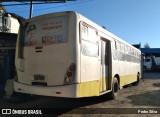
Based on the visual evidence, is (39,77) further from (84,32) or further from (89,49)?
(84,32)

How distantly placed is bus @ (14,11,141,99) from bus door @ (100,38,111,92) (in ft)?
1.76

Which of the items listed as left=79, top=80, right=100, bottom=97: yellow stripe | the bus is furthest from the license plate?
left=79, top=80, right=100, bottom=97: yellow stripe

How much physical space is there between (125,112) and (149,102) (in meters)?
2.64

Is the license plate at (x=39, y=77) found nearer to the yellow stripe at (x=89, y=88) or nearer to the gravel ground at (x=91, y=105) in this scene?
the yellow stripe at (x=89, y=88)

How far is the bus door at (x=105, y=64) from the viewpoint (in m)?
10.2

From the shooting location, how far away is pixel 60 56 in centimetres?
788

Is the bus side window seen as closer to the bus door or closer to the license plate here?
the license plate

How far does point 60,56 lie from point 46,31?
42.4 inches

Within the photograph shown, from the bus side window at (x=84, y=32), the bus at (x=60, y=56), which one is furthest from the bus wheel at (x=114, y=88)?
the bus side window at (x=84, y=32)

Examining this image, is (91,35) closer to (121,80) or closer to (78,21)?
(78,21)

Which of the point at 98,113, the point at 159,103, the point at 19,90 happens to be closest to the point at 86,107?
the point at 98,113

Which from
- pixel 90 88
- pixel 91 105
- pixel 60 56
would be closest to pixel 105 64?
pixel 91 105

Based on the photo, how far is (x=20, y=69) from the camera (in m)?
8.81

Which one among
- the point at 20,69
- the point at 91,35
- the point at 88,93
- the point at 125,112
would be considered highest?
the point at 91,35
